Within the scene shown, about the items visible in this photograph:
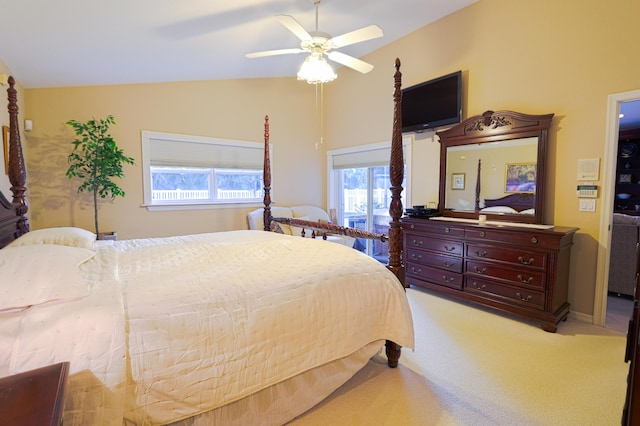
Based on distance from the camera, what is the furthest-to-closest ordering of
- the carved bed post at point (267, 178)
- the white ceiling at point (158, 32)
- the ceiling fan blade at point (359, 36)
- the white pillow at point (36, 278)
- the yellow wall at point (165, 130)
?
1. the yellow wall at point (165, 130)
2. the carved bed post at point (267, 178)
3. the white ceiling at point (158, 32)
4. the ceiling fan blade at point (359, 36)
5. the white pillow at point (36, 278)

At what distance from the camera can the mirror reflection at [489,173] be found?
3.28 m

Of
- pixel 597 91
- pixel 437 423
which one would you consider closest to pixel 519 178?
pixel 597 91

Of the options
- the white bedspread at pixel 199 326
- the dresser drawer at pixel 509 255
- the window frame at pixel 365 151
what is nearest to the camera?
the white bedspread at pixel 199 326

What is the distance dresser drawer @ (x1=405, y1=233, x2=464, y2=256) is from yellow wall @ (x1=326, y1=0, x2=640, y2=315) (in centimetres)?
91

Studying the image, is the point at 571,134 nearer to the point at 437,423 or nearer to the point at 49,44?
the point at 437,423

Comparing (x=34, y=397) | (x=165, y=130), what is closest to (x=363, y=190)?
(x=165, y=130)

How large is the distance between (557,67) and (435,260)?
7.50ft

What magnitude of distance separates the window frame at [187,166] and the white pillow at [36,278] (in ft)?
9.19

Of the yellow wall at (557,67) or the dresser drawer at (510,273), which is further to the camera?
the dresser drawer at (510,273)

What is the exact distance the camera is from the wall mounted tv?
373cm

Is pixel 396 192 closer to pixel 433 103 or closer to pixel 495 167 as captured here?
pixel 495 167

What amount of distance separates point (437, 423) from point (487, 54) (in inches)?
144

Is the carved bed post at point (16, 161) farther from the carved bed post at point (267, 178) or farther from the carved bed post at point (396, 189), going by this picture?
the carved bed post at point (396, 189)

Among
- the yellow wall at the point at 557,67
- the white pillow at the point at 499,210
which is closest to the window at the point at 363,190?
the yellow wall at the point at 557,67
